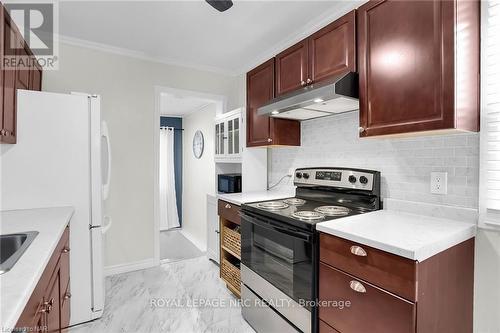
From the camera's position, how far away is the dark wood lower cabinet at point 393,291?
1.04 meters

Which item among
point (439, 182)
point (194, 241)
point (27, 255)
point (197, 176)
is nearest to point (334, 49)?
point (439, 182)

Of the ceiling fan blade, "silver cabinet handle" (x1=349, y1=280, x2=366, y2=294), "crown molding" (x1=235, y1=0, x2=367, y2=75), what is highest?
"crown molding" (x1=235, y1=0, x2=367, y2=75)

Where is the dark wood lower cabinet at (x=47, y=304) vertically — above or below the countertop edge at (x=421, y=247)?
below

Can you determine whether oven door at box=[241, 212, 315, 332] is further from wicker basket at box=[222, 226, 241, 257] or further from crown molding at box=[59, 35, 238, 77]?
crown molding at box=[59, 35, 238, 77]

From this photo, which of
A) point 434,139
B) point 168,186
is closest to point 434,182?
point 434,139

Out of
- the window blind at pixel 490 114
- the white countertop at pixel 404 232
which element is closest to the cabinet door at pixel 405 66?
the window blind at pixel 490 114

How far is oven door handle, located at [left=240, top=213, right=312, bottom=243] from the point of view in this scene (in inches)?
57.0

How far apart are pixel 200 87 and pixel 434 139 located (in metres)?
2.72

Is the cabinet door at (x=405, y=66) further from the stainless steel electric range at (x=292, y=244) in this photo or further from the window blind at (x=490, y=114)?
the stainless steel electric range at (x=292, y=244)

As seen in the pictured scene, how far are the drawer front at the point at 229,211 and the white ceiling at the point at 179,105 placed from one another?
194 centimetres

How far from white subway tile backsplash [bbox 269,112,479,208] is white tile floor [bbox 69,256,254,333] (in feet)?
4.93

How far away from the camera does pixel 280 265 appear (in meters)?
1.65

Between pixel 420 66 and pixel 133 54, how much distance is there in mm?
2863

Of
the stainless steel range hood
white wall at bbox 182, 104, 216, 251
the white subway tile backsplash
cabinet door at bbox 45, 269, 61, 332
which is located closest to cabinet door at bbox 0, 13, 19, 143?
cabinet door at bbox 45, 269, 61, 332
